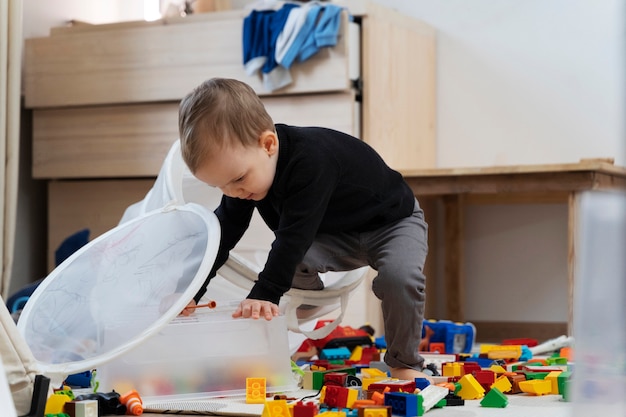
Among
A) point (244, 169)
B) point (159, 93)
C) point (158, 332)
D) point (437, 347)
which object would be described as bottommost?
point (437, 347)

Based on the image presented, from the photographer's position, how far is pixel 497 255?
8.57 ft

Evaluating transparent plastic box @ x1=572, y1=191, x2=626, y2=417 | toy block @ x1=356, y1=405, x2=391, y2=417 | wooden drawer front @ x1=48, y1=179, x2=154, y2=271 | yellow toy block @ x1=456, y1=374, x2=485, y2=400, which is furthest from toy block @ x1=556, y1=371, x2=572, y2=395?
wooden drawer front @ x1=48, y1=179, x2=154, y2=271

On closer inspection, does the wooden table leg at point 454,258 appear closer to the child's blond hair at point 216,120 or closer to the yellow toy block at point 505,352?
the yellow toy block at point 505,352

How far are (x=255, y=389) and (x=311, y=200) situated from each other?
28 centimetres

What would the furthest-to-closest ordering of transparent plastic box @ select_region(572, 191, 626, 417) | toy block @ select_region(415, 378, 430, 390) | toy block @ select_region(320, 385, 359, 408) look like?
toy block @ select_region(415, 378, 430, 390) → toy block @ select_region(320, 385, 359, 408) → transparent plastic box @ select_region(572, 191, 626, 417)

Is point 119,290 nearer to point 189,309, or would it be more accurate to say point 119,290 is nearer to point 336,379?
point 189,309

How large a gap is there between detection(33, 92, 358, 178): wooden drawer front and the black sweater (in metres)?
0.91

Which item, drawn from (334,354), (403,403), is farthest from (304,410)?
(334,354)

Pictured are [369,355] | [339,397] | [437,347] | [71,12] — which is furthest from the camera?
[71,12]

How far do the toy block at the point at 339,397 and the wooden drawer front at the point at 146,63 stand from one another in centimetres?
123

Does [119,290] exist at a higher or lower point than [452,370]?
higher

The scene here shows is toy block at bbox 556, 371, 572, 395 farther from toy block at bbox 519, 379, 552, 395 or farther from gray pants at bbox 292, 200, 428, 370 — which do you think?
gray pants at bbox 292, 200, 428, 370

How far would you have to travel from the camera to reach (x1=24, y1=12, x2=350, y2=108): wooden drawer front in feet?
7.55

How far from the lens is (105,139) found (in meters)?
2.58
